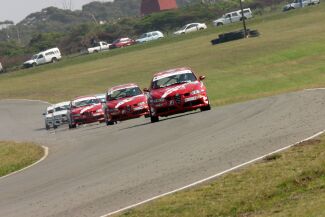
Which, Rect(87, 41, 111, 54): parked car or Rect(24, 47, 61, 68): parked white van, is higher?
Rect(24, 47, 61, 68): parked white van

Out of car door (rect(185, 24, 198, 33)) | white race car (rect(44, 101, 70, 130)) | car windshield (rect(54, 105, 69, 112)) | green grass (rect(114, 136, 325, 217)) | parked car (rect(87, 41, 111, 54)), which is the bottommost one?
parked car (rect(87, 41, 111, 54))

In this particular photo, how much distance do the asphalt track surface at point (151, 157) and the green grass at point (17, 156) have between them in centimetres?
60

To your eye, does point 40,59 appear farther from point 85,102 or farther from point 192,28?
point 85,102

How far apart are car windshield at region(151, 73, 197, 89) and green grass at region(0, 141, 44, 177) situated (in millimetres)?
4153

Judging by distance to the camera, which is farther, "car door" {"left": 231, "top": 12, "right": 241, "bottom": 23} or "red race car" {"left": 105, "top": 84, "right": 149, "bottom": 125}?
"car door" {"left": 231, "top": 12, "right": 241, "bottom": 23}

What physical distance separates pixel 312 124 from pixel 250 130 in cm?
149

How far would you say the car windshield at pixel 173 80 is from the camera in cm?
2765

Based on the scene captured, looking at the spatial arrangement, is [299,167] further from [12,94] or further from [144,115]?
[12,94]

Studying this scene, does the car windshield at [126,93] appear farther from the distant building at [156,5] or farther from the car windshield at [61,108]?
the distant building at [156,5]

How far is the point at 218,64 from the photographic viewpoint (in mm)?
61125

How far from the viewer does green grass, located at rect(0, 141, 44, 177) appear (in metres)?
21.8

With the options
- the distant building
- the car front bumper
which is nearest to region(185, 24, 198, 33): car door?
the car front bumper

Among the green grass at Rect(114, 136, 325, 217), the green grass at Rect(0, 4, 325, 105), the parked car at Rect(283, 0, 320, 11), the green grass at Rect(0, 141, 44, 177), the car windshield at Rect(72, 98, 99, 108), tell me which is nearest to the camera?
the green grass at Rect(114, 136, 325, 217)

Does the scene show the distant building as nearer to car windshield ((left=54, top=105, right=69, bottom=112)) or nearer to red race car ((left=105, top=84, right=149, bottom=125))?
car windshield ((left=54, top=105, right=69, bottom=112))
